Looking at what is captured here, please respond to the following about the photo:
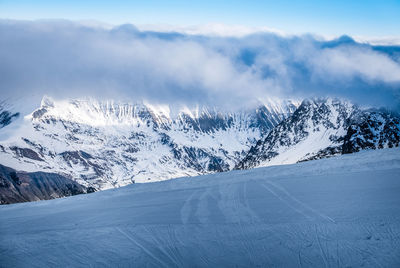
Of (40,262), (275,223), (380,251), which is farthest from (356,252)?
(40,262)

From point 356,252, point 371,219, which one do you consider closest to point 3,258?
point 356,252

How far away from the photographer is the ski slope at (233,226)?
9594mm

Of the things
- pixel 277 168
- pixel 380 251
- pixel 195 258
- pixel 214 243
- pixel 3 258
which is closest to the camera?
pixel 380 251

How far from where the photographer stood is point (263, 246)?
33.2 ft

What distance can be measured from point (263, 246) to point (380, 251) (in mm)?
3129

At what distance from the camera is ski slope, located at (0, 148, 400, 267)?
959 centimetres

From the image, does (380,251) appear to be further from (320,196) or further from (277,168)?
(277,168)

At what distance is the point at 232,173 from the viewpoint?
24344mm

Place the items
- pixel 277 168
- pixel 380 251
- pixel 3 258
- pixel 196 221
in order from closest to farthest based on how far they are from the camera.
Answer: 1. pixel 380 251
2. pixel 3 258
3. pixel 196 221
4. pixel 277 168

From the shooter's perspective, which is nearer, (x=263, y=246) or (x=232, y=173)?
(x=263, y=246)

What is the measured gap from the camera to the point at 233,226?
12.2m

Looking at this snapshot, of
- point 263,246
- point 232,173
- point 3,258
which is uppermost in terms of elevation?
point 263,246

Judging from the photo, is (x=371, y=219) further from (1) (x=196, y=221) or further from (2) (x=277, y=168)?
(2) (x=277, y=168)

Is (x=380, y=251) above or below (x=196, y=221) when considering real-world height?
above
